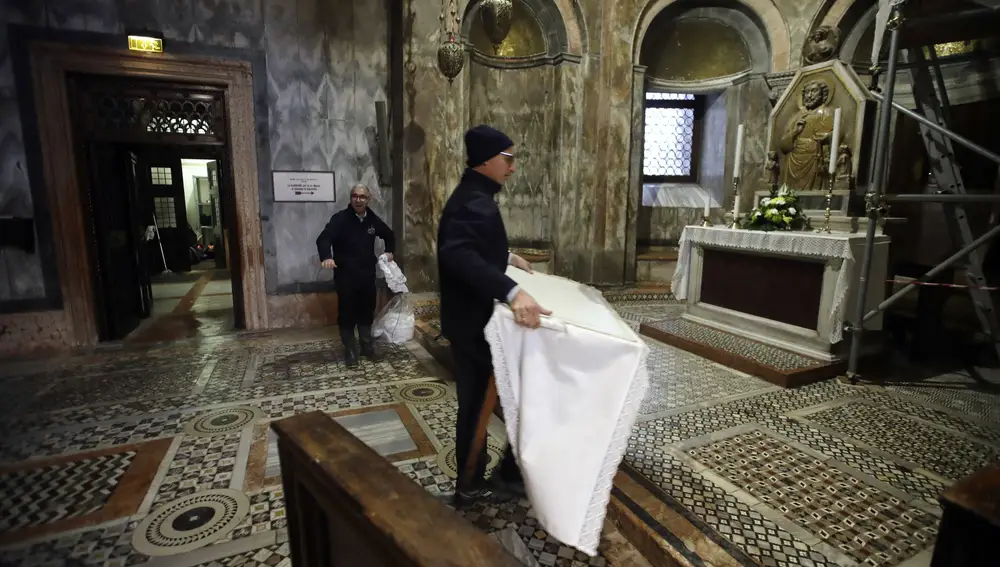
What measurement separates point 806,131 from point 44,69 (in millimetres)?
8128

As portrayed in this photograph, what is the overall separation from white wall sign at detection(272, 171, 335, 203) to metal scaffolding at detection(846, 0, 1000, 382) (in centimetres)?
558

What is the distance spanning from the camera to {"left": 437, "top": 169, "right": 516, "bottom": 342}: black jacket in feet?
6.67

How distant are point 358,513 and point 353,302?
389 centimetres

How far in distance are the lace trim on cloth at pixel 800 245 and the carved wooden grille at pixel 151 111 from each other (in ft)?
18.8

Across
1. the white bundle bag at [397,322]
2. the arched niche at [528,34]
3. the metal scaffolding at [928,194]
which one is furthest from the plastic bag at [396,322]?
the metal scaffolding at [928,194]

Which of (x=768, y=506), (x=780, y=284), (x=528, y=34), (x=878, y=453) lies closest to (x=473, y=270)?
(x=768, y=506)

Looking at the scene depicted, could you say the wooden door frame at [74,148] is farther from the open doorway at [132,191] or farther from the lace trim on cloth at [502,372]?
the lace trim on cloth at [502,372]

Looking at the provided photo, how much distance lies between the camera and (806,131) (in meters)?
5.60

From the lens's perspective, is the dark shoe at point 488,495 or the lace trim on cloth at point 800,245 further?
the lace trim on cloth at point 800,245

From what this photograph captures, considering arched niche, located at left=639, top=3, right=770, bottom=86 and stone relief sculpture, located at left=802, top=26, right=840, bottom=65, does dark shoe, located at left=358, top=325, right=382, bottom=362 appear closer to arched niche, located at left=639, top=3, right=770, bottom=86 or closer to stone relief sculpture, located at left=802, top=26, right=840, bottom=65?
stone relief sculpture, located at left=802, top=26, right=840, bottom=65

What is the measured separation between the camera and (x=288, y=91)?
18.8 feet

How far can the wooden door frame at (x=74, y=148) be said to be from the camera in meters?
4.91

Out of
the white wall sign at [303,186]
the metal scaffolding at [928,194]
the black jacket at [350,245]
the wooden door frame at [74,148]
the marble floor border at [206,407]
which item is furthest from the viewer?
the white wall sign at [303,186]

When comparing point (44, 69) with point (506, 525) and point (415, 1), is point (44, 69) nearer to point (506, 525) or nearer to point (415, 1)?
point (415, 1)
